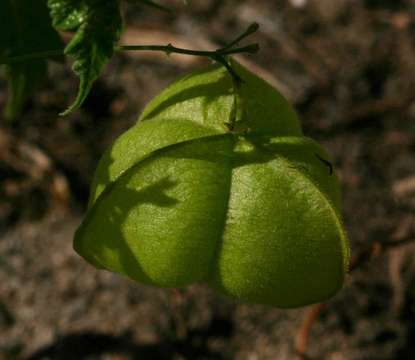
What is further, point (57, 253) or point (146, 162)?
point (57, 253)

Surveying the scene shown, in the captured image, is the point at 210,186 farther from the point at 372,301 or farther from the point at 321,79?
the point at 321,79

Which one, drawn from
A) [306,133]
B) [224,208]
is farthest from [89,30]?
[306,133]

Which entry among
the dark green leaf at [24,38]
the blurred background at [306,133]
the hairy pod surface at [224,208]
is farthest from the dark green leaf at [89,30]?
the blurred background at [306,133]

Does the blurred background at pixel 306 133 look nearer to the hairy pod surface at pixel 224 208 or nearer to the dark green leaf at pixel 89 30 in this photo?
the hairy pod surface at pixel 224 208

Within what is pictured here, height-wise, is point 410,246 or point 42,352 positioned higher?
point 410,246

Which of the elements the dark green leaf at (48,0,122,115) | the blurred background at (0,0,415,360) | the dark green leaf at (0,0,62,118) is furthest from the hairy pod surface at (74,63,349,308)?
the blurred background at (0,0,415,360)

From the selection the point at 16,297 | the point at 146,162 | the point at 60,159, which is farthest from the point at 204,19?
the point at 146,162
